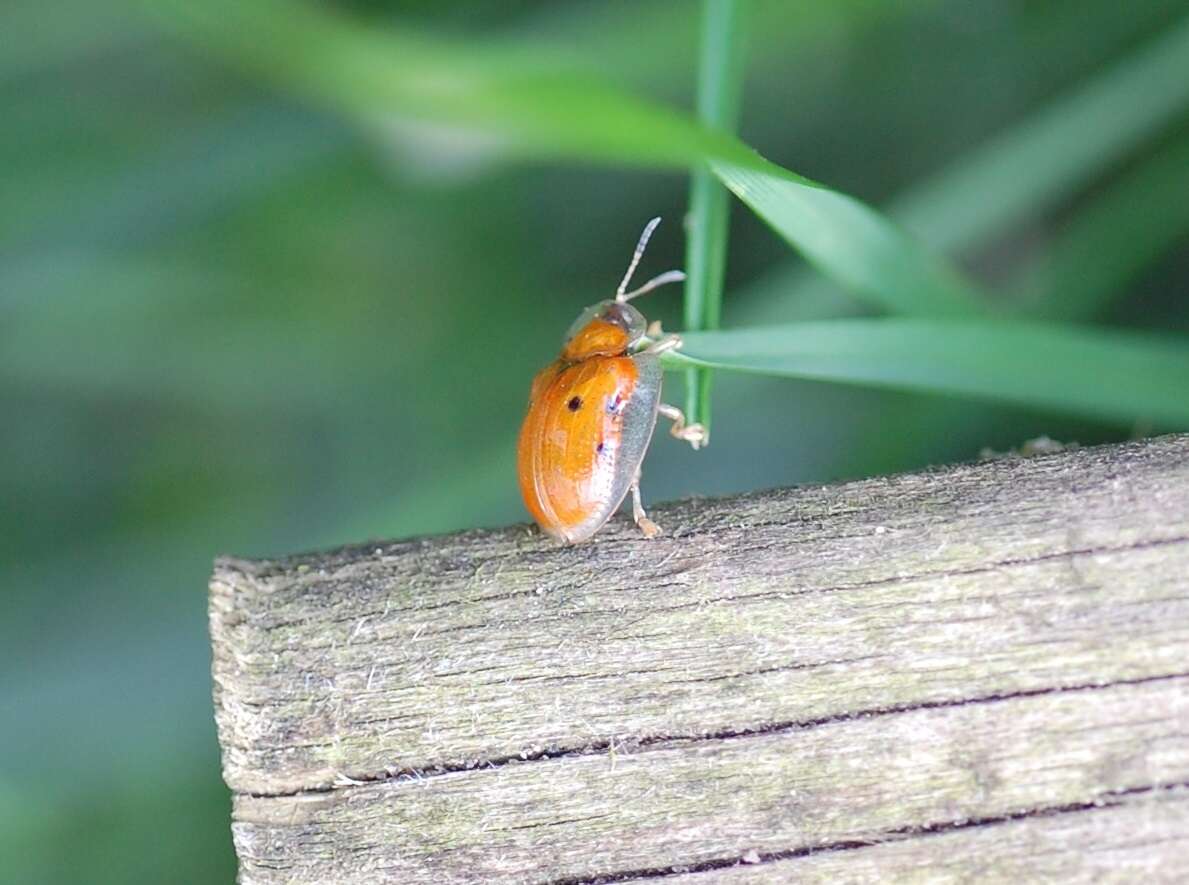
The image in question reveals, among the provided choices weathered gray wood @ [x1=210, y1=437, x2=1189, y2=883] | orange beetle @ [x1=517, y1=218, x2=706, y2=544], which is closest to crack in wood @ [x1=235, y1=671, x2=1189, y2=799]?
weathered gray wood @ [x1=210, y1=437, x2=1189, y2=883]

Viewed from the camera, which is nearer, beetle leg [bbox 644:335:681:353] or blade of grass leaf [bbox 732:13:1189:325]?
beetle leg [bbox 644:335:681:353]

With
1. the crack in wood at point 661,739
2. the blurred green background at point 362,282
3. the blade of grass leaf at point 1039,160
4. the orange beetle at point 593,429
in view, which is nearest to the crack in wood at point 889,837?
the crack in wood at point 661,739

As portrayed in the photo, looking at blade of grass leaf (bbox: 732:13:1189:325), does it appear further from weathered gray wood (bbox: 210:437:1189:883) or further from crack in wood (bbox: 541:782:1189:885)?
crack in wood (bbox: 541:782:1189:885)

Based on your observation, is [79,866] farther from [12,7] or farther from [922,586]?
[922,586]

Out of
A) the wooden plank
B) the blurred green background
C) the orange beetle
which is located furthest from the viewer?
the blurred green background

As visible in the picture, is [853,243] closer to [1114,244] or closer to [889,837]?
[889,837]

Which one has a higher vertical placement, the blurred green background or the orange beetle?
the blurred green background

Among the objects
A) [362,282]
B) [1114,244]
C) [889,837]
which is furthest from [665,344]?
[362,282]
